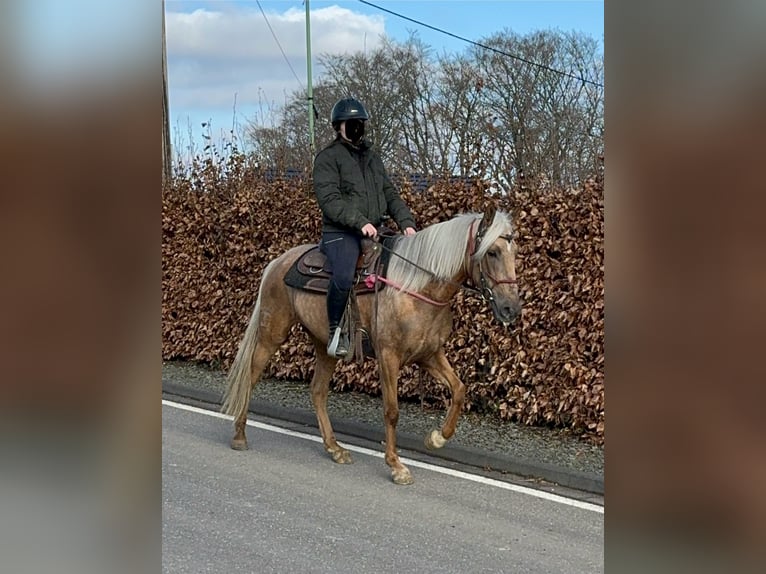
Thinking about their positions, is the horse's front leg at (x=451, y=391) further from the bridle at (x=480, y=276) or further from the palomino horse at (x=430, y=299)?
the bridle at (x=480, y=276)

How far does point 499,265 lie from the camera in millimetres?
6004

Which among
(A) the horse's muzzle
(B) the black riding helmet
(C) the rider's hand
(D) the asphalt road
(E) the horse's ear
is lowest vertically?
(D) the asphalt road

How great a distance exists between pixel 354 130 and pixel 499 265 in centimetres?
181

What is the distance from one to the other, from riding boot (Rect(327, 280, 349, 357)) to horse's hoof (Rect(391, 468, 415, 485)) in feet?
3.51

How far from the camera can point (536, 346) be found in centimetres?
768

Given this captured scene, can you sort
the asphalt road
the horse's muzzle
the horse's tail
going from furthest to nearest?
the horse's tail
the horse's muzzle
the asphalt road

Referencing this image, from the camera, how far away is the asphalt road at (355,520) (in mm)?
4859

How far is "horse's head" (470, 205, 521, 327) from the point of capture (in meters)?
5.96
